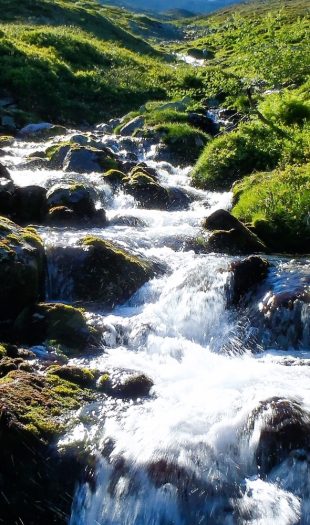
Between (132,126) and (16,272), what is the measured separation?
17.0 metres

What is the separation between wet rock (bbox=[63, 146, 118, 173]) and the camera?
61.0 ft

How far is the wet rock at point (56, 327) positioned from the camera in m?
9.05

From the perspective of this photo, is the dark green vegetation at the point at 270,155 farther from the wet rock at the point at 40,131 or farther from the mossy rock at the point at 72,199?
the wet rock at the point at 40,131

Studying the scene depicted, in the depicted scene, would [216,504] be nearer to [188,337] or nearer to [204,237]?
[188,337]

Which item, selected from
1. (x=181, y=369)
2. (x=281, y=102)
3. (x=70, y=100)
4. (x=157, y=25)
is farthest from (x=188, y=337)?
(x=157, y=25)

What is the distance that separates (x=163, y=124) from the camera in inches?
949

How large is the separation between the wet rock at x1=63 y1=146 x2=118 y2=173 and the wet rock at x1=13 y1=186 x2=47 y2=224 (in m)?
4.25

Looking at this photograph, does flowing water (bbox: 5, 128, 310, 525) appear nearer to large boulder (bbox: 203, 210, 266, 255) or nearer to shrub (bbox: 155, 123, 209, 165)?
large boulder (bbox: 203, 210, 266, 255)

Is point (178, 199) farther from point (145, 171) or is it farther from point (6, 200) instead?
point (6, 200)

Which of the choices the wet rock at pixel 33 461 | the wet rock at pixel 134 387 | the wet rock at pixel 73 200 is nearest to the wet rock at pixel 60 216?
the wet rock at pixel 73 200

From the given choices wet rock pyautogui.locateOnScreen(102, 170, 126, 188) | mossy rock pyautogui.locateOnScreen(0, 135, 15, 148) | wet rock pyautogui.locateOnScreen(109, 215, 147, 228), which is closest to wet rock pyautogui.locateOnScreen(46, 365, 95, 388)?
wet rock pyautogui.locateOnScreen(109, 215, 147, 228)

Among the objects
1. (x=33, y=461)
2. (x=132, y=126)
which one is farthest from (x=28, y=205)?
(x=132, y=126)

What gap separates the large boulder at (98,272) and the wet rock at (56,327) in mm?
1493

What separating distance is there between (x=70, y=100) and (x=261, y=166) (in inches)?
572
